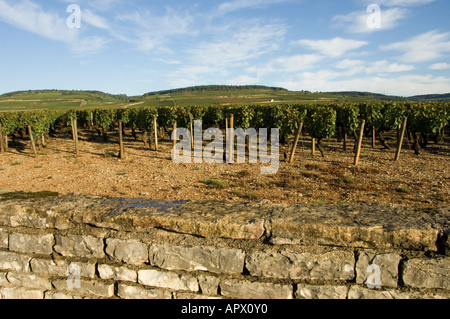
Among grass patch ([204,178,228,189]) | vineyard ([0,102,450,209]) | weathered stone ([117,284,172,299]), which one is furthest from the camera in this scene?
vineyard ([0,102,450,209])

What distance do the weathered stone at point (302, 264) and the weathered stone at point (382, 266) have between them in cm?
6

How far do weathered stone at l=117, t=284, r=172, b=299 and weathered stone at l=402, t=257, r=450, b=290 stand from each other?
6.41 feet

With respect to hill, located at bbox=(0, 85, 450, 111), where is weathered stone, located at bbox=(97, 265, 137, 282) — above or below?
below

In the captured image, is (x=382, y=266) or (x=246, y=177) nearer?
(x=382, y=266)

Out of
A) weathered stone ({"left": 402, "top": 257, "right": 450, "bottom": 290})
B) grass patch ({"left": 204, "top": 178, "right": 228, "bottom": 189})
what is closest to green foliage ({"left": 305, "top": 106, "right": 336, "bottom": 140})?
grass patch ({"left": 204, "top": 178, "right": 228, "bottom": 189})

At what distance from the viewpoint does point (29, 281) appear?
269 cm

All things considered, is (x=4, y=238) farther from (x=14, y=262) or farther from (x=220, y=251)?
(x=220, y=251)

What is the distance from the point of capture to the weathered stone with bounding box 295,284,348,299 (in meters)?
2.20

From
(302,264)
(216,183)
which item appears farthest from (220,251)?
(216,183)

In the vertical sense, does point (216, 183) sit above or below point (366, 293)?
below

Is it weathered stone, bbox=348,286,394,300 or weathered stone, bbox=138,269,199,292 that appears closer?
weathered stone, bbox=348,286,394,300

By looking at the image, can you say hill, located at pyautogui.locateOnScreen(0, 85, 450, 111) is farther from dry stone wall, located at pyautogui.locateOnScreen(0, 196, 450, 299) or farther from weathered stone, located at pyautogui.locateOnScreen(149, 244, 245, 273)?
weathered stone, located at pyautogui.locateOnScreen(149, 244, 245, 273)

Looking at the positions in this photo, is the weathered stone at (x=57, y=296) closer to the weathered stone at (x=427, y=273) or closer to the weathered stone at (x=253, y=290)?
the weathered stone at (x=253, y=290)

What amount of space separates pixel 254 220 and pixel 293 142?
506 inches
